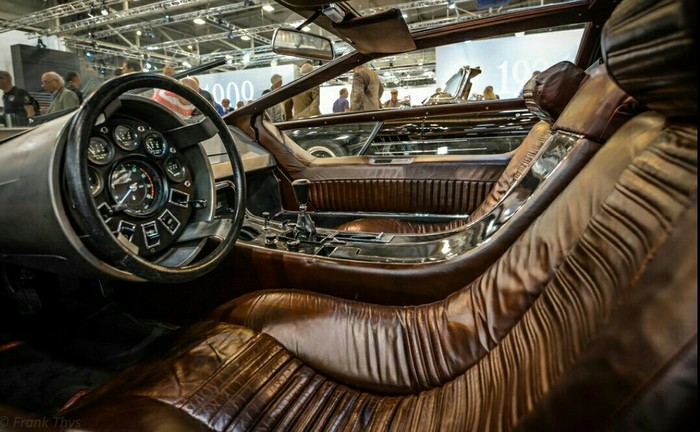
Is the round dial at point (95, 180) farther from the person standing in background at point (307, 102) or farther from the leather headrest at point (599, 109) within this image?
the person standing in background at point (307, 102)

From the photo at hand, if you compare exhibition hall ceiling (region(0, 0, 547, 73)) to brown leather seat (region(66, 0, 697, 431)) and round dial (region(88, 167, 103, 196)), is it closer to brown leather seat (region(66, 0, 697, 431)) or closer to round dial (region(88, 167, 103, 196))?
round dial (region(88, 167, 103, 196))

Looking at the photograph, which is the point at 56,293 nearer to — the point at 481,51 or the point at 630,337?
the point at 630,337

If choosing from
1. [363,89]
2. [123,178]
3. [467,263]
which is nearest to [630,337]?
[467,263]

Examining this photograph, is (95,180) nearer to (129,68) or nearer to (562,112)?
(562,112)

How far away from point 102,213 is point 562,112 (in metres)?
1.57

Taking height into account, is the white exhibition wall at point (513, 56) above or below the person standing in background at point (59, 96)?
above

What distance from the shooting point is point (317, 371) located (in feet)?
3.78

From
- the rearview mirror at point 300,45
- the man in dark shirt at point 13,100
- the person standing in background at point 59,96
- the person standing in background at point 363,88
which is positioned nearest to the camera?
the rearview mirror at point 300,45

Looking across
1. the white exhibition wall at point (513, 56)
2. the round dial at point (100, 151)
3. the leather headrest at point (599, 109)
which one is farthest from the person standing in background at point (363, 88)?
the white exhibition wall at point (513, 56)

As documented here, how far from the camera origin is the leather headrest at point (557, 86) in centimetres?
158

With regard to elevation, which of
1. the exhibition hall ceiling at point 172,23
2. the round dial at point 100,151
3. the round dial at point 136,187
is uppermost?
the exhibition hall ceiling at point 172,23

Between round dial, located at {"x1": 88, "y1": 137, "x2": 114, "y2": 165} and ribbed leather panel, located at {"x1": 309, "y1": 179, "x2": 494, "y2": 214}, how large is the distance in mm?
1752

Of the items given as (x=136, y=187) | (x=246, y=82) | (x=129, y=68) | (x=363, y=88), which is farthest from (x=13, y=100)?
(x=246, y=82)

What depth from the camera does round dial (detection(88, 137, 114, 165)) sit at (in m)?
1.23
